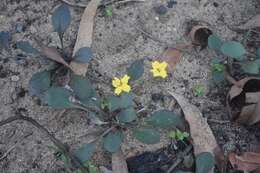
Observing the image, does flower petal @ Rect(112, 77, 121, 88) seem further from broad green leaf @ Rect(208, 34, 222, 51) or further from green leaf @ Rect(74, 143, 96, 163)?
broad green leaf @ Rect(208, 34, 222, 51)

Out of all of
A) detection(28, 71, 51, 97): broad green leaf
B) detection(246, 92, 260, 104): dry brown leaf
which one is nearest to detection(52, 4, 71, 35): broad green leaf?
detection(28, 71, 51, 97): broad green leaf

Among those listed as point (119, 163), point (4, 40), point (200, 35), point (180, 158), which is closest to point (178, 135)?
point (180, 158)

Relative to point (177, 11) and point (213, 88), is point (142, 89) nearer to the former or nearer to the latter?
point (213, 88)

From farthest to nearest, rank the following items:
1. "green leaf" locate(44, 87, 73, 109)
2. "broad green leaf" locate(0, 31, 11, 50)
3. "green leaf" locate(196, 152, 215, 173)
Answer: "broad green leaf" locate(0, 31, 11, 50), "green leaf" locate(44, 87, 73, 109), "green leaf" locate(196, 152, 215, 173)

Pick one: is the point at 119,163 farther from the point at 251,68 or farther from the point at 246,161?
the point at 251,68


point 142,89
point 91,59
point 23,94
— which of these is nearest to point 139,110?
point 142,89

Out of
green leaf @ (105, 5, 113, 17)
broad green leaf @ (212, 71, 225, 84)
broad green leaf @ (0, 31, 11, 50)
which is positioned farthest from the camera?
green leaf @ (105, 5, 113, 17)
